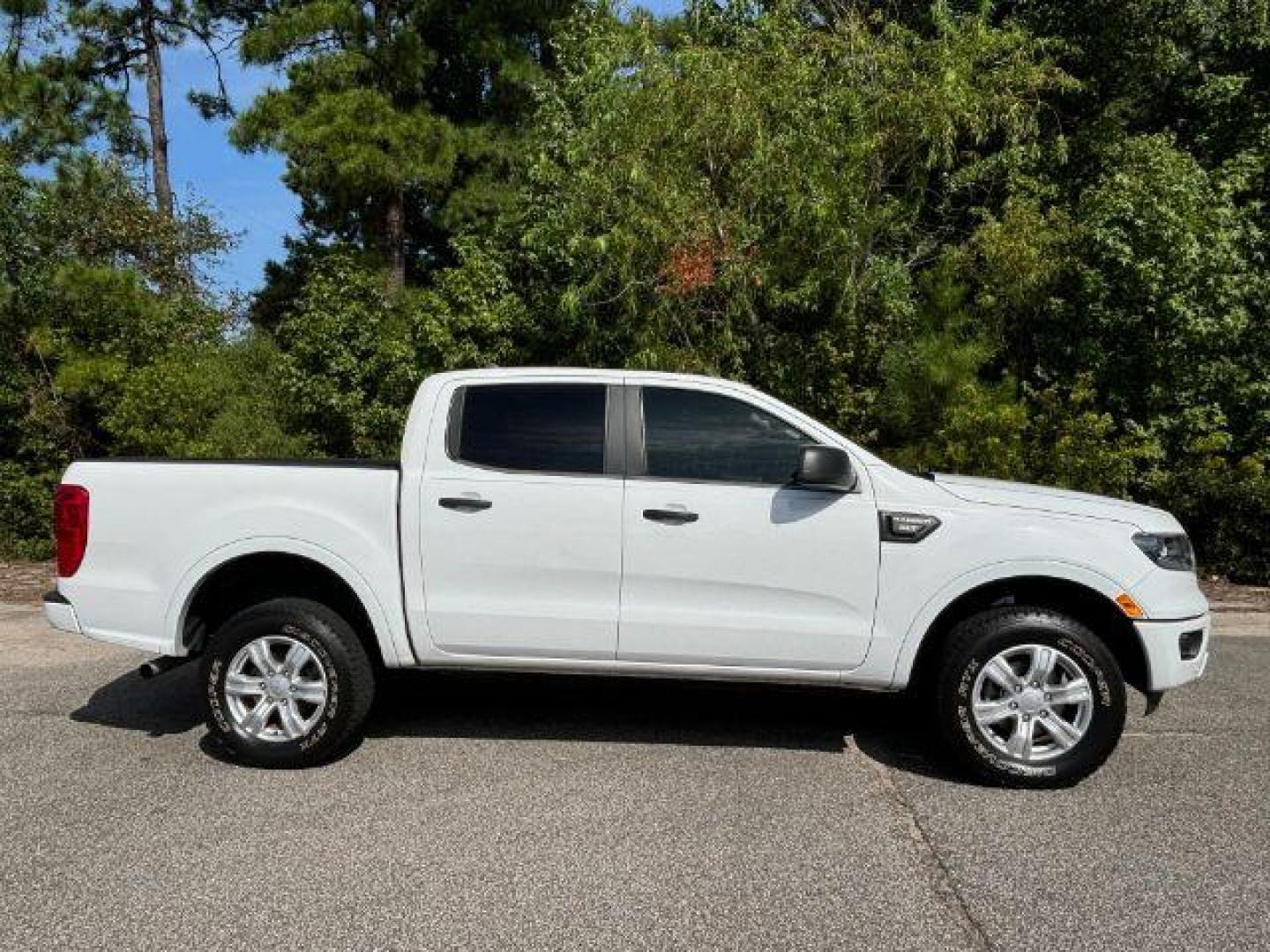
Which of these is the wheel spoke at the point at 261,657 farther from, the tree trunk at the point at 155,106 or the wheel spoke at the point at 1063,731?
the tree trunk at the point at 155,106

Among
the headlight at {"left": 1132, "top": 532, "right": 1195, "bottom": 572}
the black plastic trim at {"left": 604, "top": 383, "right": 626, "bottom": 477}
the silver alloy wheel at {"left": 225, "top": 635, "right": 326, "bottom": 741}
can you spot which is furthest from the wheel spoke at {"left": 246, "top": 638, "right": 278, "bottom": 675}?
the headlight at {"left": 1132, "top": 532, "right": 1195, "bottom": 572}

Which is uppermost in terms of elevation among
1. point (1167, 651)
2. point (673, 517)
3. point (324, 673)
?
point (673, 517)

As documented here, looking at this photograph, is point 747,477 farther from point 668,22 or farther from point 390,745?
point 668,22

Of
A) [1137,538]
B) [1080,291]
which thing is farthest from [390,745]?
[1080,291]

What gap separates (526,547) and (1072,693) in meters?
2.47

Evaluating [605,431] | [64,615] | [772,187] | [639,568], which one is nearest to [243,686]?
[64,615]

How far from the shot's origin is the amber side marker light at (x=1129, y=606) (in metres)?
4.50

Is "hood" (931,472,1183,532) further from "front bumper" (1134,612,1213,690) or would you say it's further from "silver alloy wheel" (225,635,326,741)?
"silver alloy wheel" (225,635,326,741)

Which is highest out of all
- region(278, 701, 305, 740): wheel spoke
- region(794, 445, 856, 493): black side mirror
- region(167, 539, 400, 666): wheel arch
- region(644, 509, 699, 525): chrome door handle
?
region(794, 445, 856, 493): black side mirror

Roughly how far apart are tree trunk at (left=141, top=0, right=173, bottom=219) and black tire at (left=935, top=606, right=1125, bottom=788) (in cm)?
2313

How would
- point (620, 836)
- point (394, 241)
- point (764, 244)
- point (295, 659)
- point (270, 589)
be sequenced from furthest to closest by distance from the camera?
point (394, 241)
point (764, 244)
point (270, 589)
point (295, 659)
point (620, 836)

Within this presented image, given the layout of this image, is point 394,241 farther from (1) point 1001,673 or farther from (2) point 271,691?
(1) point 1001,673

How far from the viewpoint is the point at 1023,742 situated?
4.50 meters

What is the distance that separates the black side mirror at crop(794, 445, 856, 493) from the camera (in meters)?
4.38
